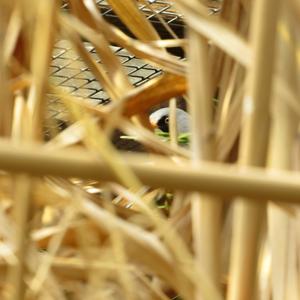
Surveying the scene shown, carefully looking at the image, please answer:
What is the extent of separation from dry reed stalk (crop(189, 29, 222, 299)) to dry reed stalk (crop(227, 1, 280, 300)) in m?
0.02

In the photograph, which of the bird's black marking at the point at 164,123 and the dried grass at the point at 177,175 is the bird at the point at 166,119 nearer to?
the bird's black marking at the point at 164,123

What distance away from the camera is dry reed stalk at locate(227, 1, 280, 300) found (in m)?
0.19

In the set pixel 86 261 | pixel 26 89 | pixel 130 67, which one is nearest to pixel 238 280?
pixel 86 261

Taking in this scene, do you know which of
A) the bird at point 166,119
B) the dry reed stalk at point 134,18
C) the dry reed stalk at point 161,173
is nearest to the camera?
the dry reed stalk at point 161,173

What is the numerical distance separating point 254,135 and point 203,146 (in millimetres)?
65

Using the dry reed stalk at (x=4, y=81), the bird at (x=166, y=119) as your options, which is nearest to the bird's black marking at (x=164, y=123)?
the bird at (x=166, y=119)

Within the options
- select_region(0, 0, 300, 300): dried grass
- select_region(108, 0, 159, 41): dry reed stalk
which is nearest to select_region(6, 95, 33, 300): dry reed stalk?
select_region(0, 0, 300, 300): dried grass

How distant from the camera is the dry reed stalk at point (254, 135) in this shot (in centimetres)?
19

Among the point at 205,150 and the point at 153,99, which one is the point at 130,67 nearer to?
the point at 153,99

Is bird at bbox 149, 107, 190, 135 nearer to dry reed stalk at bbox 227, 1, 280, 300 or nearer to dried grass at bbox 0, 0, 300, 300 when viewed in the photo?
dried grass at bbox 0, 0, 300, 300

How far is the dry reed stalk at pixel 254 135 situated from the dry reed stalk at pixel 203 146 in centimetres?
2

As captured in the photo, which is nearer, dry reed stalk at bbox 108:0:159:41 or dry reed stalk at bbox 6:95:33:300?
dry reed stalk at bbox 6:95:33:300

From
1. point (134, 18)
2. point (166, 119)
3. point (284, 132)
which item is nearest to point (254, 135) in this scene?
point (284, 132)

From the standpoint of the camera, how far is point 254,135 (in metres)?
0.21
